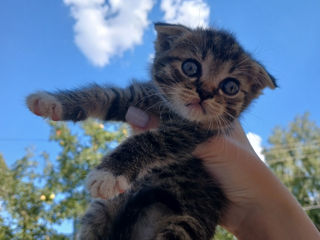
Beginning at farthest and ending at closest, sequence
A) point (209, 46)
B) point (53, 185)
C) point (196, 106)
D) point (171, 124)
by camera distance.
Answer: point (53, 185)
point (209, 46)
point (171, 124)
point (196, 106)

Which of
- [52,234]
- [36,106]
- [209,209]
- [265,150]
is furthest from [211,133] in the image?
[265,150]

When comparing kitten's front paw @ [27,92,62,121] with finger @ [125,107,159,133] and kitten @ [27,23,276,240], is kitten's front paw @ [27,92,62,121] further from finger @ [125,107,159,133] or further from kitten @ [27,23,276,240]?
finger @ [125,107,159,133]

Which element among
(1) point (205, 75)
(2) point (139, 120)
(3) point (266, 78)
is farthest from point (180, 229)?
(3) point (266, 78)

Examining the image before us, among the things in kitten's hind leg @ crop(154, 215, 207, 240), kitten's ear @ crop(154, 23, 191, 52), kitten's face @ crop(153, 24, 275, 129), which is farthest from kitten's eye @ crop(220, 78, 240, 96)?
kitten's hind leg @ crop(154, 215, 207, 240)

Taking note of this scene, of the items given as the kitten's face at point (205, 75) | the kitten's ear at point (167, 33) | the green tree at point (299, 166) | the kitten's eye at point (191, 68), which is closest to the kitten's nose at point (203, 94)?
the kitten's face at point (205, 75)

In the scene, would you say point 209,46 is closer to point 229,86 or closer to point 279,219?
point 229,86
